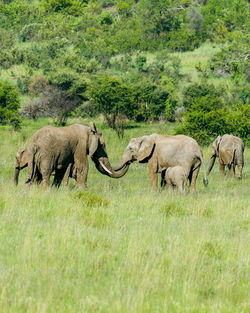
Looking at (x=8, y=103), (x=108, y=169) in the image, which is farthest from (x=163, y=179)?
(x=8, y=103)

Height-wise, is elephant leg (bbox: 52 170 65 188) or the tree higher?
elephant leg (bbox: 52 170 65 188)

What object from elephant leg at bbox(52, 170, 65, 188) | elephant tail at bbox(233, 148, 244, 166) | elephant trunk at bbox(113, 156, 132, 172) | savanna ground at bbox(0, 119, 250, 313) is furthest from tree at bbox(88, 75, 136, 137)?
savanna ground at bbox(0, 119, 250, 313)

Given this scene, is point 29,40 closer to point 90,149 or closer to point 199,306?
point 90,149

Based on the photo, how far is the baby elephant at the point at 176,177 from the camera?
1053 centimetres

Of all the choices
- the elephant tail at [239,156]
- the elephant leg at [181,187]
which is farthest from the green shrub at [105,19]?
the elephant leg at [181,187]

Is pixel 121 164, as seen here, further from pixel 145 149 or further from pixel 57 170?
pixel 57 170

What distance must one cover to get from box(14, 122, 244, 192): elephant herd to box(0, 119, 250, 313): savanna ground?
1.45 metres

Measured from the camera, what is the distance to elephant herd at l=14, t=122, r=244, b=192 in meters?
10.3

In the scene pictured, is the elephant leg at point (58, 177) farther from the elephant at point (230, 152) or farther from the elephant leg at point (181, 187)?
the elephant at point (230, 152)

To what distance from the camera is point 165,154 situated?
11430 mm

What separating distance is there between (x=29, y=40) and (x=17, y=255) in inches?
3144

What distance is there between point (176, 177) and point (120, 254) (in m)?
5.11

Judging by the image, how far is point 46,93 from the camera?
3906 cm

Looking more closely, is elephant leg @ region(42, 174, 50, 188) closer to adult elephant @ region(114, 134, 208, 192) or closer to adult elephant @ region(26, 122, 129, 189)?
adult elephant @ region(26, 122, 129, 189)
